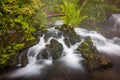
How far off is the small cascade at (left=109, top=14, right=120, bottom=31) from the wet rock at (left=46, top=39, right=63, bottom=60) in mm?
6954

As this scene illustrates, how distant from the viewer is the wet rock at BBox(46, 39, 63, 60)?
769 centimetres

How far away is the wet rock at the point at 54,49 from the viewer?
7.69 m

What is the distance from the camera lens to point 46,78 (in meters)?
6.43

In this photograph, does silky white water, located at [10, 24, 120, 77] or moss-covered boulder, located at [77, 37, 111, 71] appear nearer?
silky white water, located at [10, 24, 120, 77]

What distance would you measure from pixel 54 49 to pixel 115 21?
7.67 metres

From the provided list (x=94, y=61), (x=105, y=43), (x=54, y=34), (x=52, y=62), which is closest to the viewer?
(x=94, y=61)

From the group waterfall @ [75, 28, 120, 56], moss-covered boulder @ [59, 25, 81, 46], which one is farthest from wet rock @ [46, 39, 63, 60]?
waterfall @ [75, 28, 120, 56]

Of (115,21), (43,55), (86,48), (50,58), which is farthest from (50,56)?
(115,21)

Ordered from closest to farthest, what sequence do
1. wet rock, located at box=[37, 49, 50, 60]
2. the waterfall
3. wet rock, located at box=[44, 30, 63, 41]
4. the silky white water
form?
the silky white water → wet rock, located at box=[37, 49, 50, 60] → wet rock, located at box=[44, 30, 63, 41] → the waterfall

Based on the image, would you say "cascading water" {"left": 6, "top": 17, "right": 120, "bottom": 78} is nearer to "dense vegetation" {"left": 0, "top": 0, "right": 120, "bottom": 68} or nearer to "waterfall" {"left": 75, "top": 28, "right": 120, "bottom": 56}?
"waterfall" {"left": 75, "top": 28, "right": 120, "bottom": 56}

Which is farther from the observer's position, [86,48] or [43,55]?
[86,48]

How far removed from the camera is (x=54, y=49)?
25.2 ft

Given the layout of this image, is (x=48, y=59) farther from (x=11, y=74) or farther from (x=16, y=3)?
(x=16, y=3)

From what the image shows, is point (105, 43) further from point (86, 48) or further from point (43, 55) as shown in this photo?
point (43, 55)
